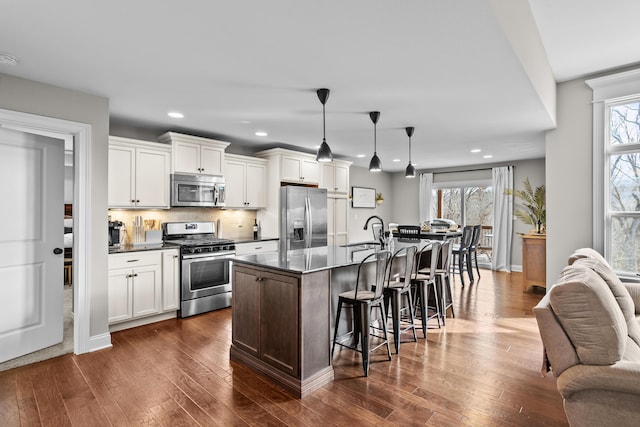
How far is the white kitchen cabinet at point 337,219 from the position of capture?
638 centimetres

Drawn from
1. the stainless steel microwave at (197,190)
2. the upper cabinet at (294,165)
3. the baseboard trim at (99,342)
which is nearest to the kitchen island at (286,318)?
the baseboard trim at (99,342)

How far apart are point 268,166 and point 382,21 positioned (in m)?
3.81

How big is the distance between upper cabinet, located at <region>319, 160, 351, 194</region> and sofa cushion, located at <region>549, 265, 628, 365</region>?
15.5 ft

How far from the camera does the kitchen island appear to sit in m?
2.41

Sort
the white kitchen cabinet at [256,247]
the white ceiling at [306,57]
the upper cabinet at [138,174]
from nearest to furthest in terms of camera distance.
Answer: the white ceiling at [306,57] < the upper cabinet at [138,174] < the white kitchen cabinet at [256,247]

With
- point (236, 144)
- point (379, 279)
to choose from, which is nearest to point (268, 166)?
point (236, 144)

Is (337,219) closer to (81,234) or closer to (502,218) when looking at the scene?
(502,218)

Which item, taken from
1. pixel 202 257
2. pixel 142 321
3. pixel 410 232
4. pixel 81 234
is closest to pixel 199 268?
pixel 202 257

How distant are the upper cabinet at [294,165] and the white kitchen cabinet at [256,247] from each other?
1033 mm

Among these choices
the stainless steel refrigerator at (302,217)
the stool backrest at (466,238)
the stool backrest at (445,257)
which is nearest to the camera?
the stool backrest at (445,257)

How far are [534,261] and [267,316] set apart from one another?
15.6 feet

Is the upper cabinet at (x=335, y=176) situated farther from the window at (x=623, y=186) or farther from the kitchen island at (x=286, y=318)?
the window at (x=623, y=186)

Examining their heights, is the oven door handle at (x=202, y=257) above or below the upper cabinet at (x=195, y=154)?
below

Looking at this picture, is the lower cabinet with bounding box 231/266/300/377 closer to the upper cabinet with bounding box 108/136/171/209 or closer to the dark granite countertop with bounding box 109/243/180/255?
the dark granite countertop with bounding box 109/243/180/255
